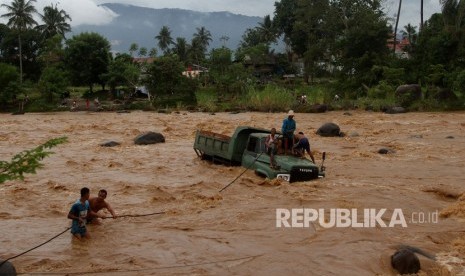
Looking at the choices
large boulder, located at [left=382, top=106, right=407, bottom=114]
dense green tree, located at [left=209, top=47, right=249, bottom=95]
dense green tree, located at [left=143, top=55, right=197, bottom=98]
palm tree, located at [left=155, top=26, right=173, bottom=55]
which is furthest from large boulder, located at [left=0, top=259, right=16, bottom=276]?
palm tree, located at [left=155, top=26, right=173, bottom=55]

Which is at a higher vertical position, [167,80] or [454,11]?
[454,11]

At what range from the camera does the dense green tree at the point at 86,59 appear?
163 ft

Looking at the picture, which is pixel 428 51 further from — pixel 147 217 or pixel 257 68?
pixel 147 217

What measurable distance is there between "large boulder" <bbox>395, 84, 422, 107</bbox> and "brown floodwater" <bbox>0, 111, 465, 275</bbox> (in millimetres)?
15309

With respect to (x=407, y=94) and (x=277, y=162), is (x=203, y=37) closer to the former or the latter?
(x=407, y=94)

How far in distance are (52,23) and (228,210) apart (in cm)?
5989

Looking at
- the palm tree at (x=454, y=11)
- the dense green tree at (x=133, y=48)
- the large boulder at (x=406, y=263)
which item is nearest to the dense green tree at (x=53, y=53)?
the dense green tree at (x=133, y=48)

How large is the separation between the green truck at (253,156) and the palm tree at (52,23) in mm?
53291

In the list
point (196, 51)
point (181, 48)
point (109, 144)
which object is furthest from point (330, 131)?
point (181, 48)

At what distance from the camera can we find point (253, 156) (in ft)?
48.0

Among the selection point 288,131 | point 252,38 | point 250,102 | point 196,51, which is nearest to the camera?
point 288,131

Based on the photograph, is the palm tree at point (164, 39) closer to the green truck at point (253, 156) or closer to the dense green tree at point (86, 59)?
the dense green tree at point (86, 59)

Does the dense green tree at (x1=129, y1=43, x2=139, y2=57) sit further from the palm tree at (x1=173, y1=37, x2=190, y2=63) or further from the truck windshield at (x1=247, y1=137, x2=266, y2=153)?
the truck windshield at (x1=247, y1=137, x2=266, y2=153)

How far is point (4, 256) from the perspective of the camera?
9.27 meters
